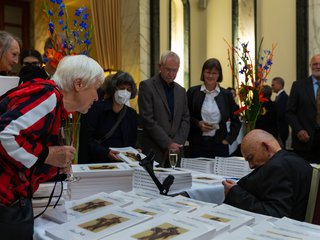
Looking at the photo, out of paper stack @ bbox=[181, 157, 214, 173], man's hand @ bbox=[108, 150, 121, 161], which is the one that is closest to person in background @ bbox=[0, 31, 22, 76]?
man's hand @ bbox=[108, 150, 121, 161]

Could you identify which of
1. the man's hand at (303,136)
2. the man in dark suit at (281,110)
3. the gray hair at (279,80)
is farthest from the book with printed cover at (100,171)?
the gray hair at (279,80)

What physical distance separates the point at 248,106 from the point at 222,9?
6786 mm

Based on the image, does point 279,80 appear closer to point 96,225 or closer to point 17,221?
point 96,225

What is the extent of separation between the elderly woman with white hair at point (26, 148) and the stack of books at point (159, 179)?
613 mm

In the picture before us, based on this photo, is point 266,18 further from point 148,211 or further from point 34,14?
point 148,211

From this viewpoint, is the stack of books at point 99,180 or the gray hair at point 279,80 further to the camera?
the gray hair at point 279,80

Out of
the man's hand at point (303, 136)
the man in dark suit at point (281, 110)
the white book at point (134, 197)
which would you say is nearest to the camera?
the white book at point (134, 197)

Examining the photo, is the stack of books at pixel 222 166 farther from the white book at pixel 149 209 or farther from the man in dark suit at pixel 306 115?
the man in dark suit at pixel 306 115

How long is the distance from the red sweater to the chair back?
1276 mm

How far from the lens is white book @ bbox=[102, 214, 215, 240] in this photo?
120 cm

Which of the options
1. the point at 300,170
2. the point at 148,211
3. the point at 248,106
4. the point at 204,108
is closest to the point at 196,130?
the point at 204,108

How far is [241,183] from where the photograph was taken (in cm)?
215

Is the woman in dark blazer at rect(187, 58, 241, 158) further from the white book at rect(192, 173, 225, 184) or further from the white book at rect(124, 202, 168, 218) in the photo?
the white book at rect(124, 202, 168, 218)

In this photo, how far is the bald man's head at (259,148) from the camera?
7.13 feet
